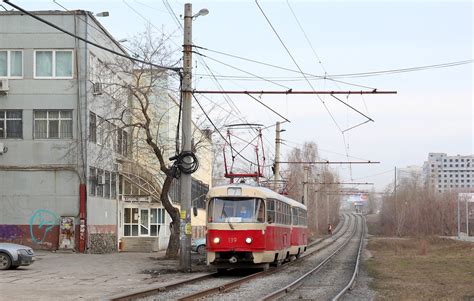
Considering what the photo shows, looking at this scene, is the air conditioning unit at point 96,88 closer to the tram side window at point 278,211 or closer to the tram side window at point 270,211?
the tram side window at point 278,211

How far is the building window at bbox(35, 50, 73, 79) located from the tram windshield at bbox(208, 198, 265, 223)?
16548mm

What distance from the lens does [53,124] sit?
115 feet

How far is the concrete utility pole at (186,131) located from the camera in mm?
22891

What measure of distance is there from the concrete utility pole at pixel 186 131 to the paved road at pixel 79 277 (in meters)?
0.99

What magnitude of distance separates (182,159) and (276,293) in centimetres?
890

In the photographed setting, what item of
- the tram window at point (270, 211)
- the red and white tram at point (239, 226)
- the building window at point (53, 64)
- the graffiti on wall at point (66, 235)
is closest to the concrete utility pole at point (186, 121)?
the red and white tram at point (239, 226)

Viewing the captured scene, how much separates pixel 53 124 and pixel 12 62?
4152 mm

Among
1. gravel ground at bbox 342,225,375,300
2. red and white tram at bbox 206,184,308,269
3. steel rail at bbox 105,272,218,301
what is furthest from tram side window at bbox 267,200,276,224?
steel rail at bbox 105,272,218,301

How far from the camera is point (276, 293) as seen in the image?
15.3 metres

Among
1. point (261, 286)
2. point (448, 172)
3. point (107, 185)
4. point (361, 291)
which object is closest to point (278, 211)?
point (261, 286)

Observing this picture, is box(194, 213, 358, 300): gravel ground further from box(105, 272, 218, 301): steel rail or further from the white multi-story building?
the white multi-story building

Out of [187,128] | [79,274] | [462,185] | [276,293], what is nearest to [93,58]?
→ [187,128]

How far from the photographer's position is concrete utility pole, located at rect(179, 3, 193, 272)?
2289 cm

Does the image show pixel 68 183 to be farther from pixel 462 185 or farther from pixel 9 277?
pixel 462 185
